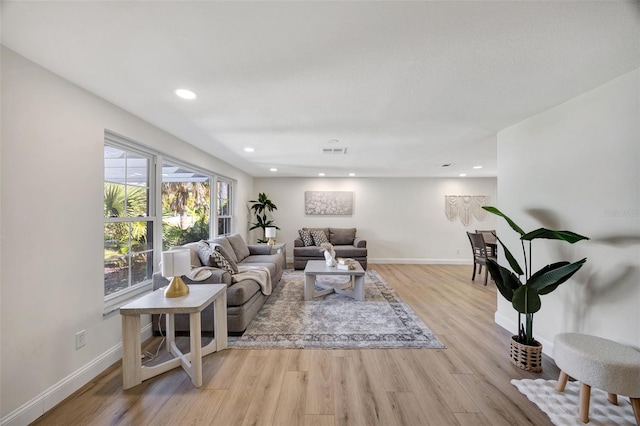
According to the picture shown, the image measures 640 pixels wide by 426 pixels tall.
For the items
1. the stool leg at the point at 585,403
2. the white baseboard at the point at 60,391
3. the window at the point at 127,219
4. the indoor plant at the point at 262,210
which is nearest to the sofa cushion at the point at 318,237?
the indoor plant at the point at 262,210

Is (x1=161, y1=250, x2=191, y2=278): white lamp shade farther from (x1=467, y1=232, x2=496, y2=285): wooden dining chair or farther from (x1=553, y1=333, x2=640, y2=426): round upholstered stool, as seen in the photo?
(x1=467, y1=232, x2=496, y2=285): wooden dining chair

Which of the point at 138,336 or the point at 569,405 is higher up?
the point at 138,336

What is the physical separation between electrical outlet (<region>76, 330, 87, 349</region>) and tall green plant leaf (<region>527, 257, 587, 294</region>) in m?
3.57

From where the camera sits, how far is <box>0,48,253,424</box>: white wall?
4.99 ft

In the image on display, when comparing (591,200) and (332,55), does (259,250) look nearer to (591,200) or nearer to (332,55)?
(332,55)

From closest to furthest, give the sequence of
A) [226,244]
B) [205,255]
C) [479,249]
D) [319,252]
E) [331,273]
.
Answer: [205,255], [331,273], [226,244], [479,249], [319,252]

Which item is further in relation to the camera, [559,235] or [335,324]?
[335,324]

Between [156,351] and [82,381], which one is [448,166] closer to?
[156,351]

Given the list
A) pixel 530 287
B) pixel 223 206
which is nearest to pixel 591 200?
pixel 530 287

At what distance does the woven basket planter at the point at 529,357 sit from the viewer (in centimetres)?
214

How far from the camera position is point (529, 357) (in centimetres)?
214

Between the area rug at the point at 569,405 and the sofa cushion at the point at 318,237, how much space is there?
4.45 m

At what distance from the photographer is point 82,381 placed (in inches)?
76.2

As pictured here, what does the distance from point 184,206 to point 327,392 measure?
3497 mm
